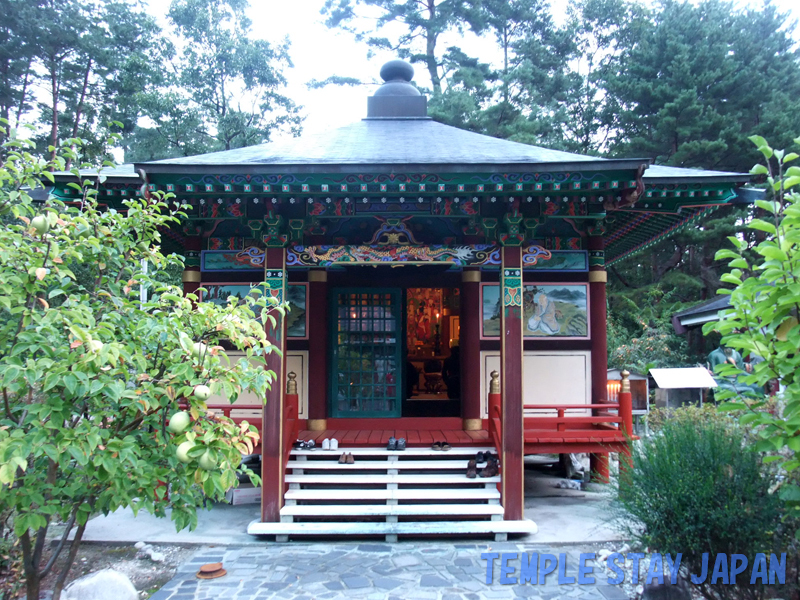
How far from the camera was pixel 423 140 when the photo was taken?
26.8ft

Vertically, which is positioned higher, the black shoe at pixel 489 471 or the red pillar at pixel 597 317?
the red pillar at pixel 597 317

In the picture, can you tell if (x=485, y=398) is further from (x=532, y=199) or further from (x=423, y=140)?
(x=423, y=140)

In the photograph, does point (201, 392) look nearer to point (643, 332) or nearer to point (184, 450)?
point (184, 450)

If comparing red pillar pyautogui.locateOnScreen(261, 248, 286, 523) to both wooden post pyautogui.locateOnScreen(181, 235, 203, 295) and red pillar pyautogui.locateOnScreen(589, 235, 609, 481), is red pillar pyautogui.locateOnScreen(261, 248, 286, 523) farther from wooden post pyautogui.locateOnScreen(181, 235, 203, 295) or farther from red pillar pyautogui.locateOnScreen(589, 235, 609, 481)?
red pillar pyautogui.locateOnScreen(589, 235, 609, 481)

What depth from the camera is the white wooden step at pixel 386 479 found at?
6.36m

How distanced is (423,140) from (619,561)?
604 cm

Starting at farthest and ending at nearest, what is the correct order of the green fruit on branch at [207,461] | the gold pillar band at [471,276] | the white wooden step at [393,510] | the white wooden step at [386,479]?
the gold pillar band at [471,276] < the white wooden step at [386,479] < the white wooden step at [393,510] < the green fruit on branch at [207,461]

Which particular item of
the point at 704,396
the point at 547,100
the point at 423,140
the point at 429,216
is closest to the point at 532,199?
the point at 429,216

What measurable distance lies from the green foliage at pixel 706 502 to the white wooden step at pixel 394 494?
7.38 ft

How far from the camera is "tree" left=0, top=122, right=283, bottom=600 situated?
8.55 feet

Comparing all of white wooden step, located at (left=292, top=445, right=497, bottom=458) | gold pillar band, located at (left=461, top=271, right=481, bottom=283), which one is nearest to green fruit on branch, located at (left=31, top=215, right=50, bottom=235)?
white wooden step, located at (left=292, top=445, right=497, bottom=458)

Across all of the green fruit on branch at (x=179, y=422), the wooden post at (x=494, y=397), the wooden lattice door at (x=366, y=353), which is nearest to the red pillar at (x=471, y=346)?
the wooden post at (x=494, y=397)

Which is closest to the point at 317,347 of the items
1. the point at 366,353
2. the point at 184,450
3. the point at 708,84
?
the point at 366,353

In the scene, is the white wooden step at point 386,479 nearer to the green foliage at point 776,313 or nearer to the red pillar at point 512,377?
the red pillar at point 512,377
